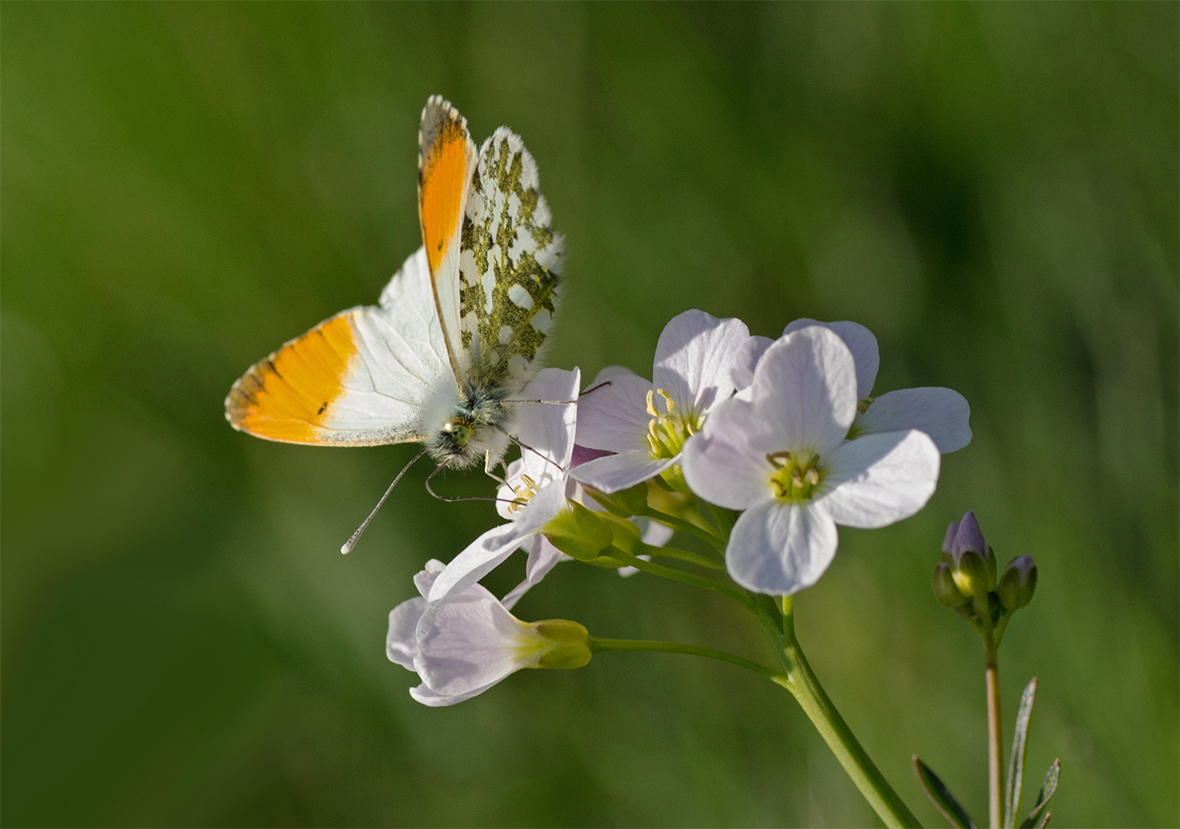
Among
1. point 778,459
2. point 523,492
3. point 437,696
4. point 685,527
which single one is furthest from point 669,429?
point 437,696

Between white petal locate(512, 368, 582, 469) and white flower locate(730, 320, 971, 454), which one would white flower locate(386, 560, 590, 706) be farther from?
white flower locate(730, 320, 971, 454)

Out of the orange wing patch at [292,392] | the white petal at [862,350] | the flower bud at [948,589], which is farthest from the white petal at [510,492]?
the flower bud at [948,589]

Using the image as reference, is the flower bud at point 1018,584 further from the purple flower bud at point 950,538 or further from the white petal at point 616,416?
the white petal at point 616,416

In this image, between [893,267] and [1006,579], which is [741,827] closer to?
[1006,579]

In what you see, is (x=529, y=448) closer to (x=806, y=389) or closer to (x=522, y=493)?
(x=522, y=493)

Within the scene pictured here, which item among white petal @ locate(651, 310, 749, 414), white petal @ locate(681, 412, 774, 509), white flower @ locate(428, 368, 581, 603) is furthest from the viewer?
white petal @ locate(651, 310, 749, 414)

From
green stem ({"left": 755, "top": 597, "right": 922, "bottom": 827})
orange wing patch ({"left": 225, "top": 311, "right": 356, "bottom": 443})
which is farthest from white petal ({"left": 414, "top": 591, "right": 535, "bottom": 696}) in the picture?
orange wing patch ({"left": 225, "top": 311, "right": 356, "bottom": 443})

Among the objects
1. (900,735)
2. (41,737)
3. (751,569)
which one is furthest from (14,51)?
(900,735)
